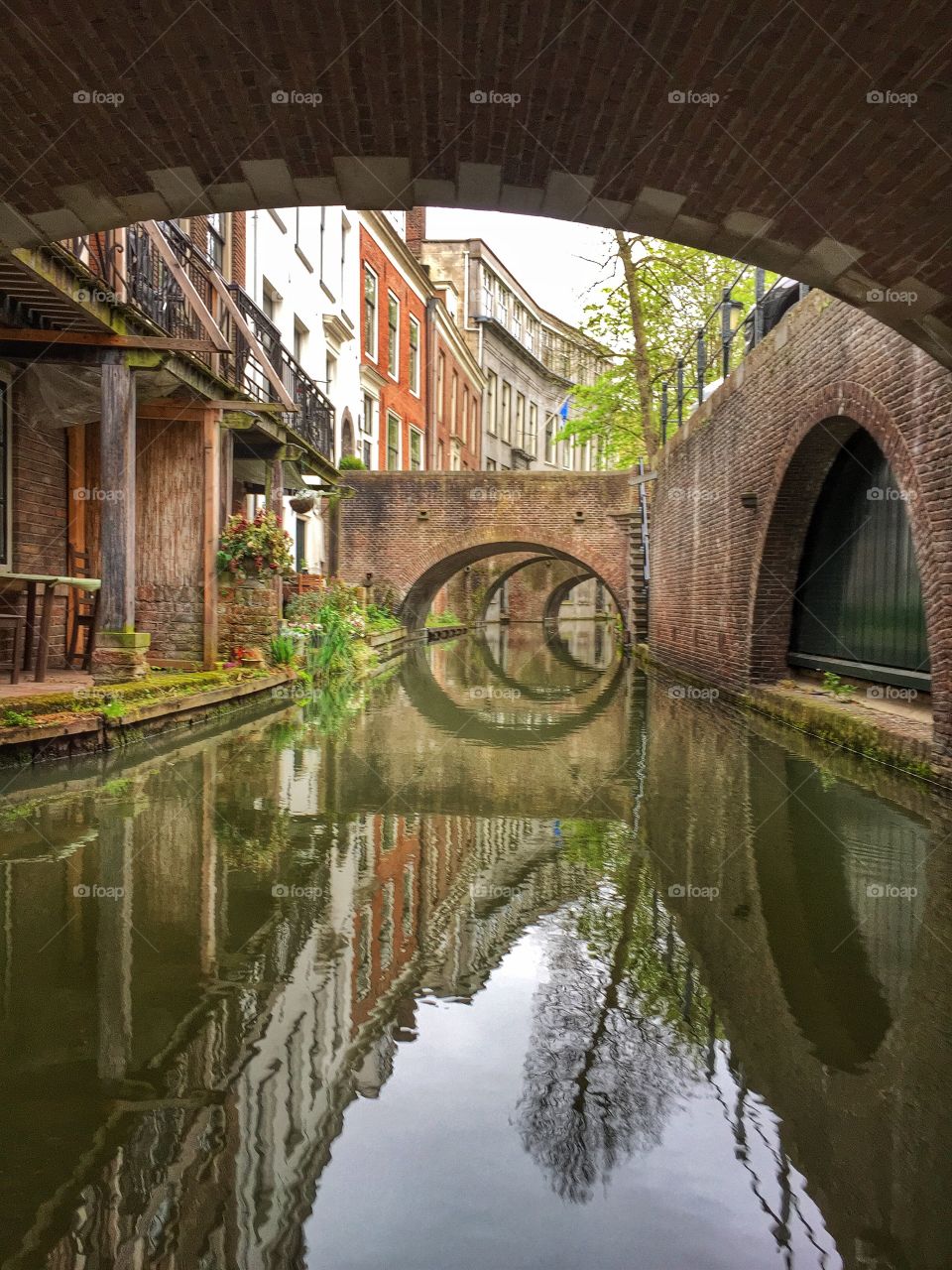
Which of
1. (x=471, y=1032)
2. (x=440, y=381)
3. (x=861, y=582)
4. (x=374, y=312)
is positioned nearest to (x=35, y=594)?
(x=861, y=582)

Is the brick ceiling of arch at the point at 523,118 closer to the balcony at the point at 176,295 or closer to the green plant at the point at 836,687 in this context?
the balcony at the point at 176,295

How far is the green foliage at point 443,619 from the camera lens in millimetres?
29000

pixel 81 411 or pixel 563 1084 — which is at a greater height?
pixel 81 411

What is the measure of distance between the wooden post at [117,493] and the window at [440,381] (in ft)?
75.9

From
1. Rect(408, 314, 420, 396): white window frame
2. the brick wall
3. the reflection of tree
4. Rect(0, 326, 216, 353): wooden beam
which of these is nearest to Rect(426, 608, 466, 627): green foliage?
Rect(408, 314, 420, 396): white window frame

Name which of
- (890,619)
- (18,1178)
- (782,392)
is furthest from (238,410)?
(18,1178)

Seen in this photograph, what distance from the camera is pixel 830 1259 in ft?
6.33

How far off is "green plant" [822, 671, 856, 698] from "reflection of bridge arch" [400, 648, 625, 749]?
2160mm

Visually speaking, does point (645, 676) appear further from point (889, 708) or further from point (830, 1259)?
point (830, 1259)

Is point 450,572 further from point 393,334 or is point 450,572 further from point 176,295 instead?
point 176,295

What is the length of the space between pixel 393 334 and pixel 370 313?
206 centimetres

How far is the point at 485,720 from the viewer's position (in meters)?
10.2

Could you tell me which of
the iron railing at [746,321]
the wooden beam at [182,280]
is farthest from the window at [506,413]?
the wooden beam at [182,280]

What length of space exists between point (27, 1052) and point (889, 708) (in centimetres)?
745
